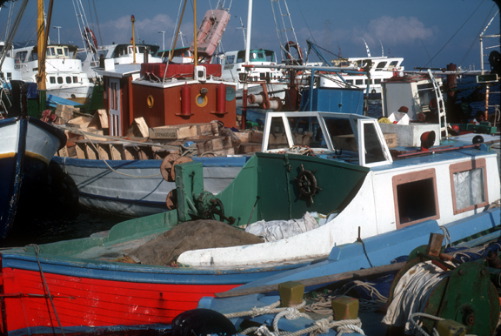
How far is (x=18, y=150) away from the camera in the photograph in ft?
40.1

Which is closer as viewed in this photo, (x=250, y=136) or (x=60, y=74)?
(x=250, y=136)

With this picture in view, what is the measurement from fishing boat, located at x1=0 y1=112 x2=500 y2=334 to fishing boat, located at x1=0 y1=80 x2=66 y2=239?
5367 millimetres

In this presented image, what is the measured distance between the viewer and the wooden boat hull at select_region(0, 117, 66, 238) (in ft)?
39.5

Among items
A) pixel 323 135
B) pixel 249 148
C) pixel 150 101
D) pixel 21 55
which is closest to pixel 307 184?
pixel 323 135

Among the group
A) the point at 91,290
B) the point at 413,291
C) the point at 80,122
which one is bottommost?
the point at 91,290

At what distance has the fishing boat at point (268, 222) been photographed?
6.38 metres

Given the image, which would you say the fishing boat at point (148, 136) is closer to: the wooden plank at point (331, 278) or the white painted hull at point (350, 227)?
the white painted hull at point (350, 227)

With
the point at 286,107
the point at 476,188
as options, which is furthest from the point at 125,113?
the point at 476,188

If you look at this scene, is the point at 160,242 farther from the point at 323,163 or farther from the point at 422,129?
the point at 422,129

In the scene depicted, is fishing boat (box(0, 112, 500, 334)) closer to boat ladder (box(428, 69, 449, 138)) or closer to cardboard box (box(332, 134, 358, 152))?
cardboard box (box(332, 134, 358, 152))

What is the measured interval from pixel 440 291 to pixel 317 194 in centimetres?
397

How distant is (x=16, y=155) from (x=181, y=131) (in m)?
4.11

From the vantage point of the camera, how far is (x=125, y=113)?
16344 mm

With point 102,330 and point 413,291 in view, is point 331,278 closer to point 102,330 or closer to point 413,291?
point 413,291
